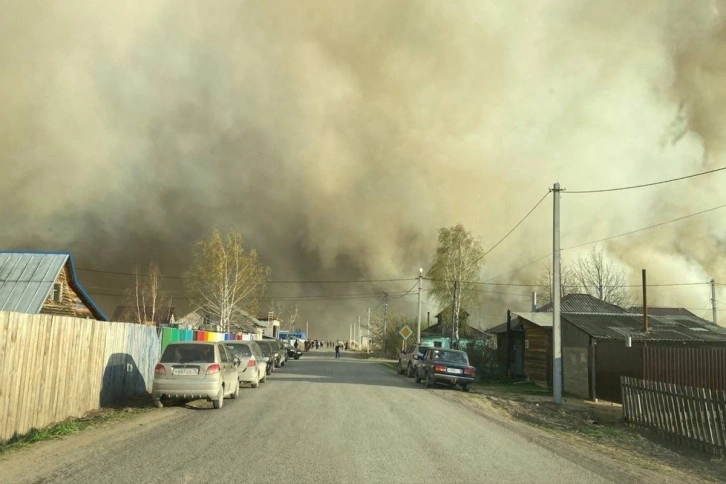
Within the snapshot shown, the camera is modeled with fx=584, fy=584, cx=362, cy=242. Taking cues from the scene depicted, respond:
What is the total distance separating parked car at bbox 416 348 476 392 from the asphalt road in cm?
957

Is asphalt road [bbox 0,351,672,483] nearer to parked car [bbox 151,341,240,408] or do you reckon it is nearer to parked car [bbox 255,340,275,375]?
parked car [bbox 151,341,240,408]

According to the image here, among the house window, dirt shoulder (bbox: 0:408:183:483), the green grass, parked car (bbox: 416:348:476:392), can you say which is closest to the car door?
dirt shoulder (bbox: 0:408:183:483)

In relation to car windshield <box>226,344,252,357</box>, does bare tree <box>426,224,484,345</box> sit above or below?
above

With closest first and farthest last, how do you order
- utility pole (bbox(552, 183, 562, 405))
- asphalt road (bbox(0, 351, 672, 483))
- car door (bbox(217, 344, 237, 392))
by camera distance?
asphalt road (bbox(0, 351, 672, 483)), car door (bbox(217, 344, 237, 392)), utility pole (bbox(552, 183, 562, 405))

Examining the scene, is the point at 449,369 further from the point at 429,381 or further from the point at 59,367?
the point at 59,367

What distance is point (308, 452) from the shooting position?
8438 mm

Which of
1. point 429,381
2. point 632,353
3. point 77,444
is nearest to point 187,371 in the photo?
point 77,444

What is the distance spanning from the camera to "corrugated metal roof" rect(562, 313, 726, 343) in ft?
75.6

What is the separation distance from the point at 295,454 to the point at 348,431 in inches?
99.9

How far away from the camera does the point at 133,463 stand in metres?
7.57

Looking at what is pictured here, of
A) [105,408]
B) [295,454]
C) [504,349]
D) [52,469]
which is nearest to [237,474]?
[295,454]

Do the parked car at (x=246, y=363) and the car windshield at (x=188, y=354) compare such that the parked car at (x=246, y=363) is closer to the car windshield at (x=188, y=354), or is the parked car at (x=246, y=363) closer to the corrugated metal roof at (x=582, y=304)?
the car windshield at (x=188, y=354)

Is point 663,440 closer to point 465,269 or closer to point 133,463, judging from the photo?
point 133,463

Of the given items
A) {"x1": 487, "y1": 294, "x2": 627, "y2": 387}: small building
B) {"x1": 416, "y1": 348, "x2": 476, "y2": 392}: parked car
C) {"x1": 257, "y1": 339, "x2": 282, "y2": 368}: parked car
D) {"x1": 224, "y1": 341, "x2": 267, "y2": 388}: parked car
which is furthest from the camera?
{"x1": 257, "y1": 339, "x2": 282, "y2": 368}: parked car
